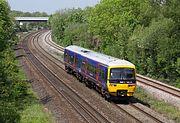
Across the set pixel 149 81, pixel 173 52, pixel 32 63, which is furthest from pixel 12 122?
pixel 32 63

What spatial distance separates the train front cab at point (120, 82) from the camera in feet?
88.3

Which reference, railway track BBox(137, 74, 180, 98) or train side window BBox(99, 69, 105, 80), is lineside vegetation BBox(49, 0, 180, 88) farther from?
train side window BBox(99, 69, 105, 80)

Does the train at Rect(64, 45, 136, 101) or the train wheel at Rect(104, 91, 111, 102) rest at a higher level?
the train at Rect(64, 45, 136, 101)

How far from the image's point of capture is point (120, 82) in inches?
1065

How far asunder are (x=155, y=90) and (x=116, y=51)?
22.0m

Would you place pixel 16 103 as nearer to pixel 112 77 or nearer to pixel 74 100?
pixel 74 100

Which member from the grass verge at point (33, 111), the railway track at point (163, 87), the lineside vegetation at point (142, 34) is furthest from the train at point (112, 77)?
the lineside vegetation at point (142, 34)

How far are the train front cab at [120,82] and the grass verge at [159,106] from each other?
1.85 m

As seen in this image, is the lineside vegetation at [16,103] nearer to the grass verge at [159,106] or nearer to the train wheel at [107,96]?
the train wheel at [107,96]

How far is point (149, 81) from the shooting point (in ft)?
117

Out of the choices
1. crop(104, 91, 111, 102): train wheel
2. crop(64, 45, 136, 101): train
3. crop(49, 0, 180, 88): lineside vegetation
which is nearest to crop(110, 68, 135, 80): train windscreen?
crop(64, 45, 136, 101): train

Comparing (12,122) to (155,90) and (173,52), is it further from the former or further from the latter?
(173,52)

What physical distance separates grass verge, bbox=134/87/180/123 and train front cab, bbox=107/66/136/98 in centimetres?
185

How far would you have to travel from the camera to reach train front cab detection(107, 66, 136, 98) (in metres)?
26.9
